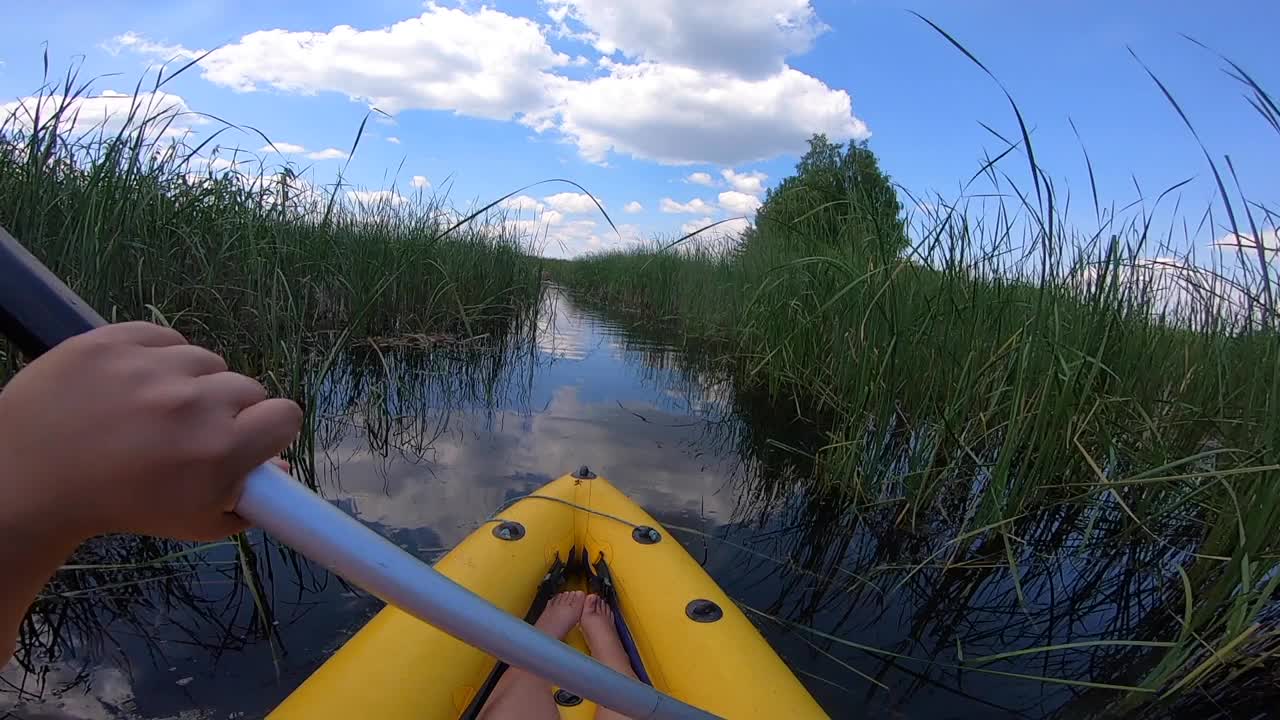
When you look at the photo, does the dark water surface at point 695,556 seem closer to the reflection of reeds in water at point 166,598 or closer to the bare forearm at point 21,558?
the reflection of reeds in water at point 166,598

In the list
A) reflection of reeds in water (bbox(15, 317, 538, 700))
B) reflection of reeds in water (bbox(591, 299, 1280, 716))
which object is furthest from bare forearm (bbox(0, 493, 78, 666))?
reflection of reeds in water (bbox(591, 299, 1280, 716))

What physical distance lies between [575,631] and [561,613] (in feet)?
0.29

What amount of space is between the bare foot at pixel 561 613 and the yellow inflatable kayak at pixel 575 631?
45mm

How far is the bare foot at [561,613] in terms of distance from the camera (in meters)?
1.97

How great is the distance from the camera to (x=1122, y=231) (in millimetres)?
2197

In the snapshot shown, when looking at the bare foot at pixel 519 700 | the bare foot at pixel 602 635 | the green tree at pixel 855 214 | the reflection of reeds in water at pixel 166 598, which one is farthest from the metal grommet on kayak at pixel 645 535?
the green tree at pixel 855 214

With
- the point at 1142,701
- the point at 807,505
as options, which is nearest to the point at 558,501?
the point at 807,505

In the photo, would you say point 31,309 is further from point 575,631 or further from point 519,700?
point 575,631

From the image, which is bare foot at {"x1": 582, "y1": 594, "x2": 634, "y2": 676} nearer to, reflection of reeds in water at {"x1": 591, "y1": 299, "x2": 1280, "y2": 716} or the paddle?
reflection of reeds in water at {"x1": 591, "y1": 299, "x2": 1280, "y2": 716}

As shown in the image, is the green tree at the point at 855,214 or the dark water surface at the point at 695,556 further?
the green tree at the point at 855,214

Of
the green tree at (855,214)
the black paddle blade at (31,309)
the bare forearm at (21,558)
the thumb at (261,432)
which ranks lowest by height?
the bare forearm at (21,558)

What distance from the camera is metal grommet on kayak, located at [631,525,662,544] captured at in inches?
87.6

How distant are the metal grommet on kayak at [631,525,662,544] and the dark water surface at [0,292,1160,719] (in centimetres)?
43

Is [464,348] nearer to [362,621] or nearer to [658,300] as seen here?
[362,621]
